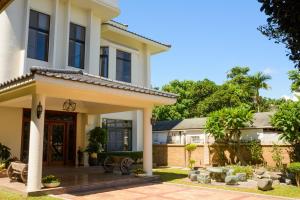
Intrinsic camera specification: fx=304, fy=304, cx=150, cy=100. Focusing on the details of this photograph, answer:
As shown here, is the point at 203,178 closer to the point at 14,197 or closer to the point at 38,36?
the point at 14,197

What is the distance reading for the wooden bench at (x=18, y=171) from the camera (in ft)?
34.6

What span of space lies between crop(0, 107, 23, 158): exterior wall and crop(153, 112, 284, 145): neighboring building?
11961 millimetres

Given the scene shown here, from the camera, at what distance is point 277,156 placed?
682 inches

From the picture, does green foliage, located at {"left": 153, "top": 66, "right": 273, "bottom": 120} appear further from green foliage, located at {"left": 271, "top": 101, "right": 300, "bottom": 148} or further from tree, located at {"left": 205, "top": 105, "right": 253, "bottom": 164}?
green foliage, located at {"left": 271, "top": 101, "right": 300, "bottom": 148}

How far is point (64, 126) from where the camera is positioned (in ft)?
57.0

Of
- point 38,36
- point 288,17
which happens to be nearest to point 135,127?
point 38,36

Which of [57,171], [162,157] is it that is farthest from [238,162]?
[57,171]

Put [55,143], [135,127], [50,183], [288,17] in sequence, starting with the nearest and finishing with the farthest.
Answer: [288,17], [50,183], [55,143], [135,127]

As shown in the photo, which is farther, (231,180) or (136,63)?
(136,63)

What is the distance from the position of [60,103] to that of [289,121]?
39.6 feet

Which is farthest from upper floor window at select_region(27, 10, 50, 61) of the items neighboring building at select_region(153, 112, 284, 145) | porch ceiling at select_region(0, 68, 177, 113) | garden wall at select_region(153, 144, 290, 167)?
neighboring building at select_region(153, 112, 284, 145)

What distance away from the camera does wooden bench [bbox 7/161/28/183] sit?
10.6 meters

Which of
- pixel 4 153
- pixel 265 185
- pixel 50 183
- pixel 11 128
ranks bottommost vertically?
pixel 265 185

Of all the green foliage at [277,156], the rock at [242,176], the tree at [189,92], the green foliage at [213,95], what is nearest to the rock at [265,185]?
the rock at [242,176]
